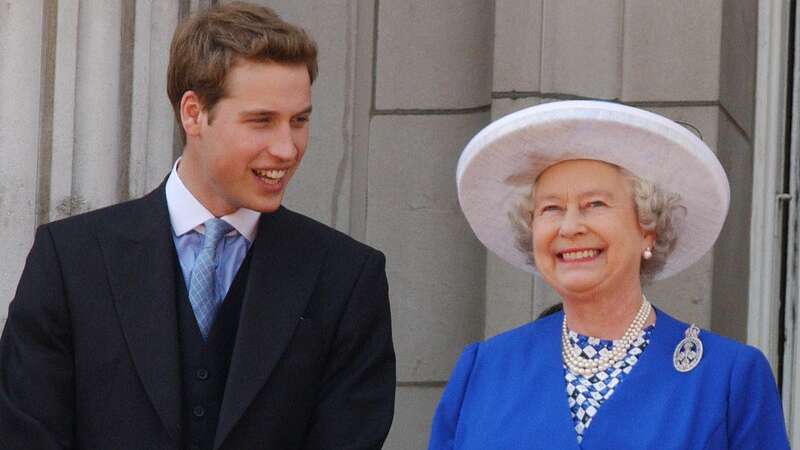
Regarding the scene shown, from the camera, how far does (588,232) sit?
12.6 feet

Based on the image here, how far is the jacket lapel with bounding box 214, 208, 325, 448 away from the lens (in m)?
4.10

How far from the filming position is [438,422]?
4.02 metres

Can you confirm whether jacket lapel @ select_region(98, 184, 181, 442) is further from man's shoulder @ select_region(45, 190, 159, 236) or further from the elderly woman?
the elderly woman

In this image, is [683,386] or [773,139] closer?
[683,386]

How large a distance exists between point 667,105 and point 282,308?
176cm

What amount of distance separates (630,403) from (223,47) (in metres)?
1.23

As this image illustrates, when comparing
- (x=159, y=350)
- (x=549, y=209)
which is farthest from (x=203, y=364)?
(x=549, y=209)

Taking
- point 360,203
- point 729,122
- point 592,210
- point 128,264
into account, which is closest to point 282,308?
point 128,264

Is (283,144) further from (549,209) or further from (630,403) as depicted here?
(630,403)

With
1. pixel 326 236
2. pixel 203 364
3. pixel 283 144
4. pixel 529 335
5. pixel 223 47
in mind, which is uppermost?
pixel 223 47

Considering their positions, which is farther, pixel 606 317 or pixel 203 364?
pixel 203 364

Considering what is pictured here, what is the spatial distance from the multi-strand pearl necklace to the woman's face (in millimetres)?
81

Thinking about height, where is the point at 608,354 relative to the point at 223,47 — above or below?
below

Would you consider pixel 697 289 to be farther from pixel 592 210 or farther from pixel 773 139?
pixel 592 210
